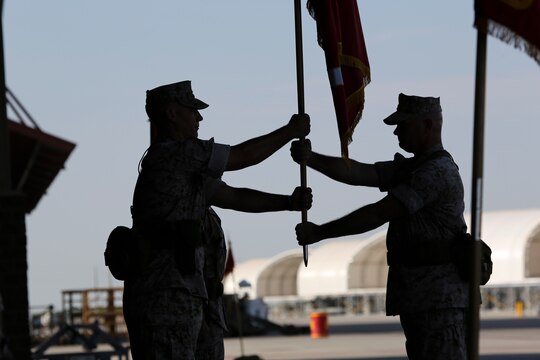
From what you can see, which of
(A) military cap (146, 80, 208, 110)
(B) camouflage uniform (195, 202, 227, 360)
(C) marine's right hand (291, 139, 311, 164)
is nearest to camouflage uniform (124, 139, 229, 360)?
(A) military cap (146, 80, 208, 110)

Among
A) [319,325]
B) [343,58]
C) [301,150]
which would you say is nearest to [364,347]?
[319,325]

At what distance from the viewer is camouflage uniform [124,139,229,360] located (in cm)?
775

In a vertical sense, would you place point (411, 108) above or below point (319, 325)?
above

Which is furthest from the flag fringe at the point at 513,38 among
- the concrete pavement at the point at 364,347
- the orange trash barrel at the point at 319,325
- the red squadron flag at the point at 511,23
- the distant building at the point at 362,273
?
the distant building at the point at 362,273

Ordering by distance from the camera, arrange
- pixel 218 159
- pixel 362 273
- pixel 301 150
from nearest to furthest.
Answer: pixel 218 159, pixel 301 150, pixel 362 273

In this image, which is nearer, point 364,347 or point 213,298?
point 213,298

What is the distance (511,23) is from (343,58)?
7.54 ft

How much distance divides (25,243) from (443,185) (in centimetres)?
744

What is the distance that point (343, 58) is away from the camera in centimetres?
901

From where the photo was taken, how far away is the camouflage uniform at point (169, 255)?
775 cm

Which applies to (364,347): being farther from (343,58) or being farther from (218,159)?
(218,159)

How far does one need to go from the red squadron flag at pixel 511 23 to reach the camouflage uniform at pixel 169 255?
1598 mm

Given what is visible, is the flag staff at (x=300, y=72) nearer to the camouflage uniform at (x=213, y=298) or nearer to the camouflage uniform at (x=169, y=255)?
the camouflage uniform at (x=213, y=298)

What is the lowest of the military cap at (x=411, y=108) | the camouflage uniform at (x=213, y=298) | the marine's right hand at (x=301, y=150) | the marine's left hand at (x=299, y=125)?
the camouflage uniform at (x=213, y=298)
